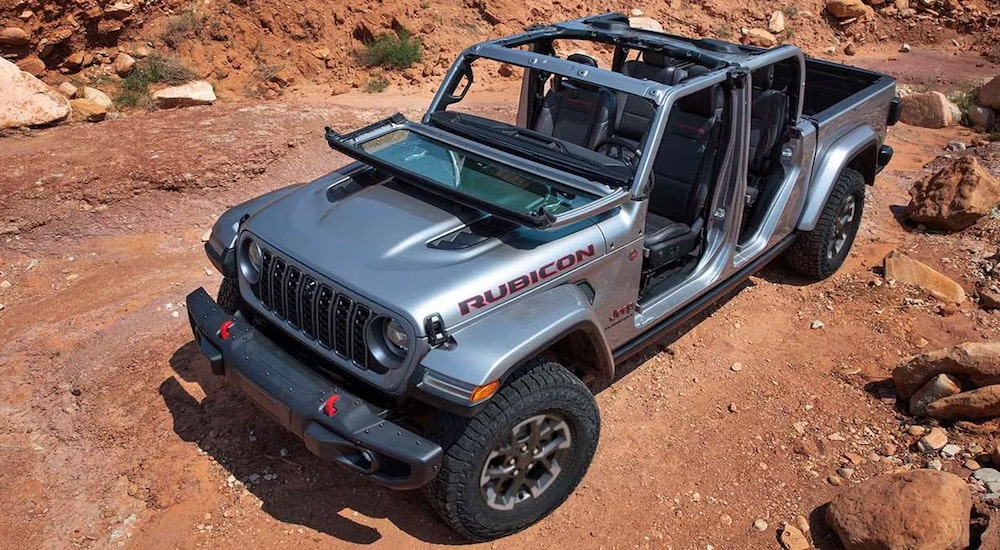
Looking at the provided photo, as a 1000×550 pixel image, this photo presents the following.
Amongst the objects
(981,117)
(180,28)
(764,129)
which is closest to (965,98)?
(981,117)

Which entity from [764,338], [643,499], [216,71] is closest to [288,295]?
[643,499]

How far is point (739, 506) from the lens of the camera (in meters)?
4.04

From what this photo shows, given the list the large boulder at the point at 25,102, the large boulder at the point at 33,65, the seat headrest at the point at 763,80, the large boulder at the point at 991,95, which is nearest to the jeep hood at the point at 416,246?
the seat headrest at the point at 763,80

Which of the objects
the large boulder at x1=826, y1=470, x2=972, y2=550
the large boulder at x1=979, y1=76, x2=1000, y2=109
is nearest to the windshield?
the large boulder at x1=826, y1=470, x2=972, y2=550

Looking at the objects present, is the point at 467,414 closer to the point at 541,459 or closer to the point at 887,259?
the point at 541,459

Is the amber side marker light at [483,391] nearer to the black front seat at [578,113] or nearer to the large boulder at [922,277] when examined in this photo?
the black front seat at [578,113]

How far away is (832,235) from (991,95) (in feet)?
17.8

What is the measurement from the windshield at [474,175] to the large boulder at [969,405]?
7.35 ft

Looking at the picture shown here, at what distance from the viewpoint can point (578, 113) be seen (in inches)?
198

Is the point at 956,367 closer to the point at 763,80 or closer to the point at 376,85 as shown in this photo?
the point at 763,80

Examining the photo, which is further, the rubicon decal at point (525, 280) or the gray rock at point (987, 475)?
the gray rock at point (987, 475)

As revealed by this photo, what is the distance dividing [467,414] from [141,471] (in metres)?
1.98

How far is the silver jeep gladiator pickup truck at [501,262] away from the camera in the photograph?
3336mm

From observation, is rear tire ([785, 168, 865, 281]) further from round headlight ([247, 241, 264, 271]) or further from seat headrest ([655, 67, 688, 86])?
round headlight ([247, 241, 264, 271])
